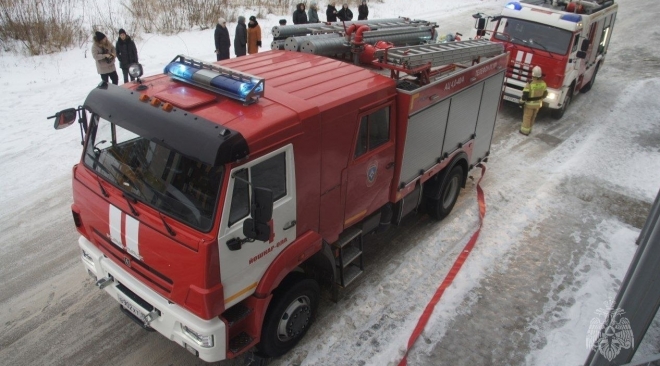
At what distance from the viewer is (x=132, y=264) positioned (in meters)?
3.96

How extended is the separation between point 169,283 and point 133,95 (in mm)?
1623

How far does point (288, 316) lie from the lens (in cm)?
448

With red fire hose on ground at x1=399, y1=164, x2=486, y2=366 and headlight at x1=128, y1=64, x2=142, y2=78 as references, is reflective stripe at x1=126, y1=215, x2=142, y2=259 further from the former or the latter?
red fire hose on ground at x1=399, y1=164, x2=486, y2=366

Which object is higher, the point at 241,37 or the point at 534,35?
the point at 534,35

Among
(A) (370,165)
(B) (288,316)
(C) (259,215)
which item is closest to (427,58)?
(A) (370,165)

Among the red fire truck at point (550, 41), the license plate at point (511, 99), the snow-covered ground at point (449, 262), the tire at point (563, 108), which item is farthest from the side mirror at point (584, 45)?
the license plate at point (511, 99)

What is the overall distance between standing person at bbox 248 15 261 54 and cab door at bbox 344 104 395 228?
7845mm

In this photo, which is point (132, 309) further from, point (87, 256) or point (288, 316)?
point (288, 316)

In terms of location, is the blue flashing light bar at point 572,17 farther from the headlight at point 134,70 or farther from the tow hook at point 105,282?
the tow hook at point 105,282

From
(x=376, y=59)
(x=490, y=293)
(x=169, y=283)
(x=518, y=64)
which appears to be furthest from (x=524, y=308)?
(x=518, y=64)

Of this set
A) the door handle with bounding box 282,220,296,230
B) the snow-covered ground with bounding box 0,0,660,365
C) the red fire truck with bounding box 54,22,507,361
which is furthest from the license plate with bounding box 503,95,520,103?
the door handle with bounding box 282,220,296,230

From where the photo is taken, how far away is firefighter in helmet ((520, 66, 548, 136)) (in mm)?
9773

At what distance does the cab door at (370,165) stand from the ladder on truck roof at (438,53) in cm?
59

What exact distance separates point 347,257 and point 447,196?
2.50 m
